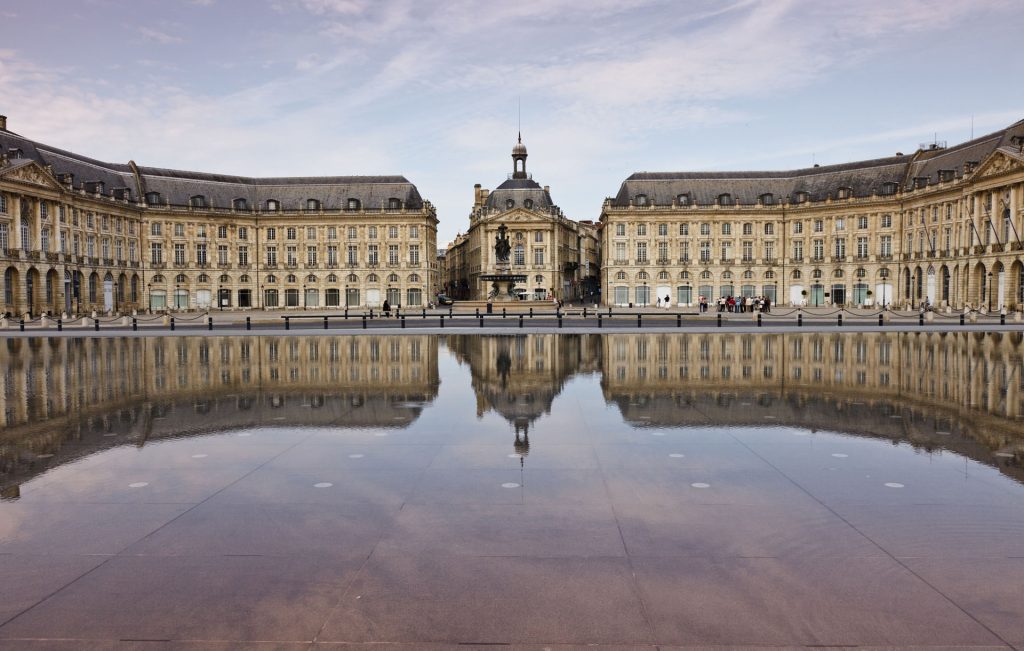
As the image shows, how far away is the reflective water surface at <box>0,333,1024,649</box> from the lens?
17.5 feet

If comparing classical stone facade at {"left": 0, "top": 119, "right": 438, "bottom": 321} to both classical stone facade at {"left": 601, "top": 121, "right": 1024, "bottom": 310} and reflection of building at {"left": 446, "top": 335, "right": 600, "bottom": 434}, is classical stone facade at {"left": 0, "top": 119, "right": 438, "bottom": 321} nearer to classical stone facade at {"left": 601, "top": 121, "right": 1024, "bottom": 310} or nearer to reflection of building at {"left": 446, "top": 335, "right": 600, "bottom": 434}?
classical stone facade at {"left": 601, "top": 121, "right": 1024, "bottom": 310}

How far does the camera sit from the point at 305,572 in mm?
6133

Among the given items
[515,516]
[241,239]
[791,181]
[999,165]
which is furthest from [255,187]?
[515,516]

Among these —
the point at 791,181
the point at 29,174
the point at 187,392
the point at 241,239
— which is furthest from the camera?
the point at 791,181

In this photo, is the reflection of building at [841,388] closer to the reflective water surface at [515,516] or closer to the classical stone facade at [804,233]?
the reflective water surface at [515,516]

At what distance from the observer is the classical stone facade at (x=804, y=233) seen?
244 ft

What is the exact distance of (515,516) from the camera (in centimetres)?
752

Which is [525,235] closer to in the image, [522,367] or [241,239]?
[241,239]

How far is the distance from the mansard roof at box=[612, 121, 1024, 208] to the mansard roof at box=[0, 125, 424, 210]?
30.1 m

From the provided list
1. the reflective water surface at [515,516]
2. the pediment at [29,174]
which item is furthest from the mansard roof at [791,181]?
the reflective water surface at [515,516]

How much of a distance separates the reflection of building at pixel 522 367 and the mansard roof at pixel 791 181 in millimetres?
64435

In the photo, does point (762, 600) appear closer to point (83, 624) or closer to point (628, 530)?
point (628, 530)

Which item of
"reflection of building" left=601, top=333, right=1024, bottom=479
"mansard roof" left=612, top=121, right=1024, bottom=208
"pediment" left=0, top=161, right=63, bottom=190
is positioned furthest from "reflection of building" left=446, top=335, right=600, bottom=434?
"mansard roof" left=612, top=121, right=1024, bottom=208

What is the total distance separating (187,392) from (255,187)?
85.3 metres
